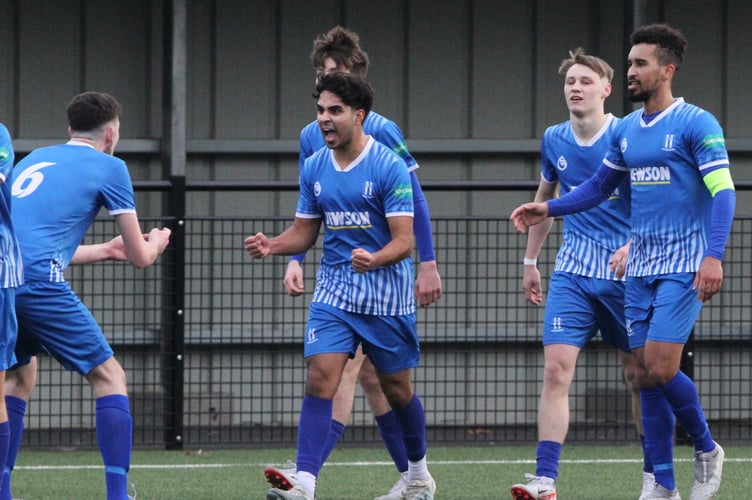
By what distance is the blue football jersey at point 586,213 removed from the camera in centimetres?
742

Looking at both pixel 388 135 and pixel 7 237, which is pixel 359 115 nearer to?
pixel 388 135

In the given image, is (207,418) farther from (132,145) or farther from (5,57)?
(5,57)

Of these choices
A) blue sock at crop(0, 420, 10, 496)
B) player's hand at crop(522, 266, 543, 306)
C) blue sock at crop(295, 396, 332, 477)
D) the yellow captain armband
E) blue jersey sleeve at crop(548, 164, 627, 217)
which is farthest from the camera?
player's hand at crop(522, 266, 543, 306)

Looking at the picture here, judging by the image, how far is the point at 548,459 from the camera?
23.0 feet

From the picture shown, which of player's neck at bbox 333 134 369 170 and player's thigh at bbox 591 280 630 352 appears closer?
player's neck at bbox 333 134 369 170

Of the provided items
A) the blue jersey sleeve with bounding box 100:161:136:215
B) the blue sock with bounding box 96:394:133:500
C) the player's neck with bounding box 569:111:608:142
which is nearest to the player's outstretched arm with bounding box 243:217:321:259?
the blue jersey sleeve with bounding box 100:161:136:215

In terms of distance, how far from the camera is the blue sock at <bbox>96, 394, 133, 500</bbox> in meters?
6.36

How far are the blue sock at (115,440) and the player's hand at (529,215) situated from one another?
1974mm

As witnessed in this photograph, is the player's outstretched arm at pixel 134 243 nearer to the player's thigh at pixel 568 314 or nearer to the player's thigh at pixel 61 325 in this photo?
the player's thigh at pixel 61 325

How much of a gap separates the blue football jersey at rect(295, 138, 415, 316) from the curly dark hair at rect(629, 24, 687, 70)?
1.26m

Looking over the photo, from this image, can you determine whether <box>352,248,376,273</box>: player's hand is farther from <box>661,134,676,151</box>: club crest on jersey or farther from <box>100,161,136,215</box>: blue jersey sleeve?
<box>661,134,676,151</box>: club crest on jersey

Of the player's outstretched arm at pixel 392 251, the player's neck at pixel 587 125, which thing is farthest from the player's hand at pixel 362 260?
the player's neck at pixel 587 125

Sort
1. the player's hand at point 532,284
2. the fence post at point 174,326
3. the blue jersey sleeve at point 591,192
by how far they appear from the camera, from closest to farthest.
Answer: the blue jersey sleeve at point 591,192 → the player's hand at point 532,284 → the fence post at point 174,326

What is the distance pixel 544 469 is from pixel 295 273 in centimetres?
154
